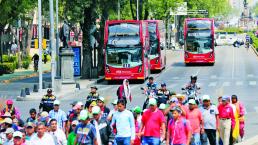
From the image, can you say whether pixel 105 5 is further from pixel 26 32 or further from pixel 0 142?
pixel 0 142

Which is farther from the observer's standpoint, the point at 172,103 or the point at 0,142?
the point at 172,103

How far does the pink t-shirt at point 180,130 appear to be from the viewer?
16453 millimetres

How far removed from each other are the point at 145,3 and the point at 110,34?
36855 millimetres

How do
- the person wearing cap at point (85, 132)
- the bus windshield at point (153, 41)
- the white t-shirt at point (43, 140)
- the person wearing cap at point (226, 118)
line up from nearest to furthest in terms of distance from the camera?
the white t-shirt at point (43, 140), the person wearing cap at point (85, 132), the person wearing cap at point (226, 118), the bus windshield at point (153, 41)

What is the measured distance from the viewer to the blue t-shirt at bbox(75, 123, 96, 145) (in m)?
15.2

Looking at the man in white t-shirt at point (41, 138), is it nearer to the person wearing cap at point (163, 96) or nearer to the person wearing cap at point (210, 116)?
the person wearing cap at point (210, 116)

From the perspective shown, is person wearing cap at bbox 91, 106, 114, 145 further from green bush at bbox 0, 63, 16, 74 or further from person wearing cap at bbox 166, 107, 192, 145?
green bush at bbox 0, 63, 16, 74

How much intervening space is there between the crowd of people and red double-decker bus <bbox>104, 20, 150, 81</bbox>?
27.9 metres

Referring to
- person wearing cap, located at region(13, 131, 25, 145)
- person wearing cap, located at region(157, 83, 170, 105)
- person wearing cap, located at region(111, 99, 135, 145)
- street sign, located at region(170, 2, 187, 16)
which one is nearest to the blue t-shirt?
person wearing cap, located at region(13, 131, 25, 145)

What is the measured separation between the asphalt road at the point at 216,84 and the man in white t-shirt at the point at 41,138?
10.3 m

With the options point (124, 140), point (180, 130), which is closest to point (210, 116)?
point (180, 130)

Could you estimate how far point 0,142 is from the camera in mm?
14789

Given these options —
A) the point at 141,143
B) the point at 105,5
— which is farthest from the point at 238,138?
the point at 105,5

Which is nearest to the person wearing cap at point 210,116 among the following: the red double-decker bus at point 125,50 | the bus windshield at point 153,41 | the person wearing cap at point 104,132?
the person wearing cap at point 104,132
